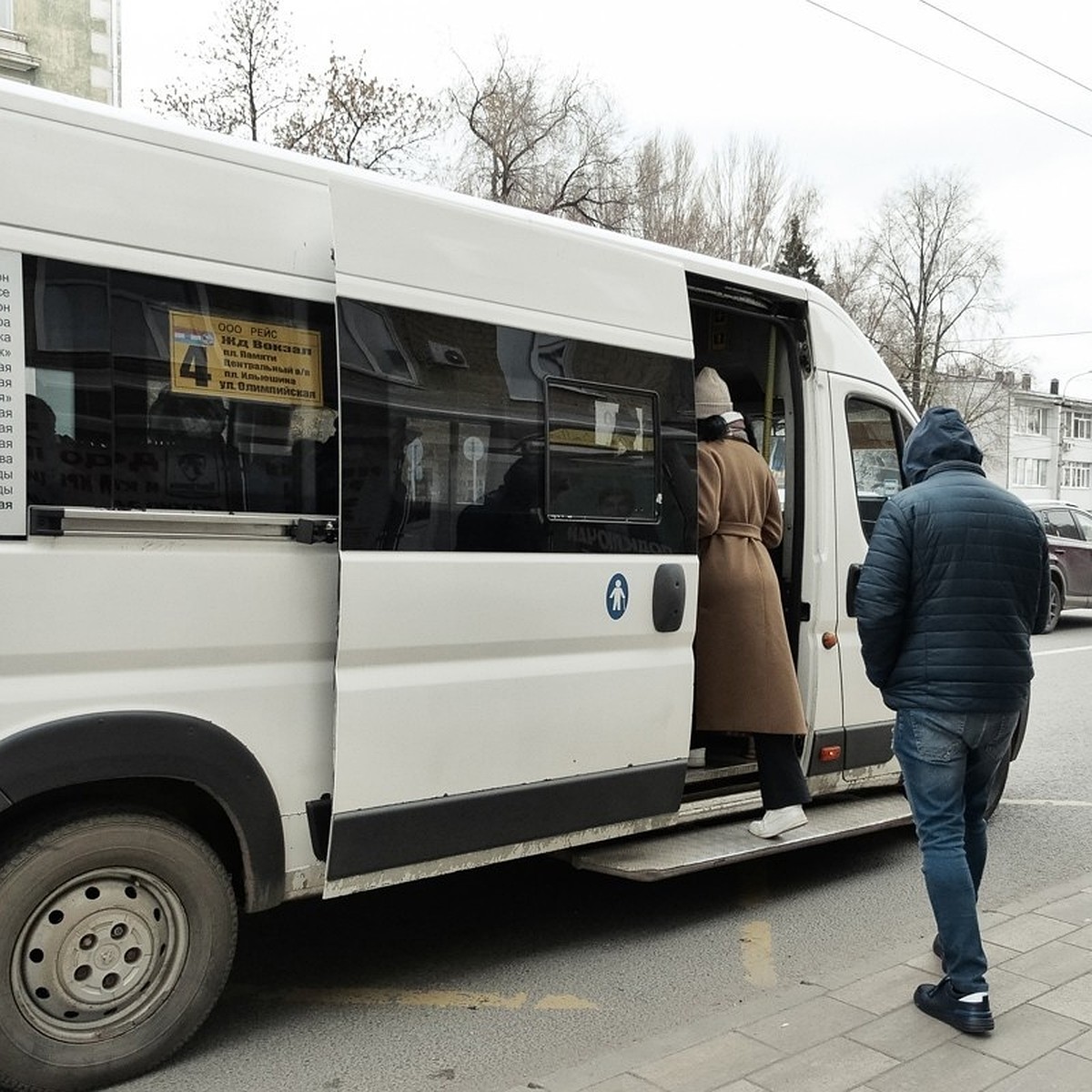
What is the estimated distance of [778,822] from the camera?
488 centimetres

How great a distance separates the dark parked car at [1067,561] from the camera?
52.7 feet

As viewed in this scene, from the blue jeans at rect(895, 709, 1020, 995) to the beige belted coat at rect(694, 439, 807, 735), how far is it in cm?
117

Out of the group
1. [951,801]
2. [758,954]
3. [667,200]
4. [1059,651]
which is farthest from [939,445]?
[667,200]

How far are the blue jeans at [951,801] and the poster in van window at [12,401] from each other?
2.73 metres

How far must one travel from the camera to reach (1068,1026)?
353cm

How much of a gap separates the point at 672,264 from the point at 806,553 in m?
1.54

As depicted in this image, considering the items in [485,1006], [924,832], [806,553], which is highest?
[806,553]

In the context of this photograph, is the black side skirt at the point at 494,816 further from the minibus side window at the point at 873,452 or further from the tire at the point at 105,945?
the minibus side window at the point at 873,452

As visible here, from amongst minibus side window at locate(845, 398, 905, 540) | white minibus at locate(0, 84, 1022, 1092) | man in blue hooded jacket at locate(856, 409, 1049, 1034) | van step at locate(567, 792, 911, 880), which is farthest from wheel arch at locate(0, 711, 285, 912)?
minibus side window at locate(845, 398, 905, 540)

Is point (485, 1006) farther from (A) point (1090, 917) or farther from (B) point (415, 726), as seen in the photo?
(A) point (1090, 917)

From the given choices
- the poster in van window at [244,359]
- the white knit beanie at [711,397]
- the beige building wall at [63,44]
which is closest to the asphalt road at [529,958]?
the poster in van window at [244,359]

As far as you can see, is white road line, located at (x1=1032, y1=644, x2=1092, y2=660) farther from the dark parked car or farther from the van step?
the van step

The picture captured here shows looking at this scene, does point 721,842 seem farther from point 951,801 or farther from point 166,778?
point 166,778

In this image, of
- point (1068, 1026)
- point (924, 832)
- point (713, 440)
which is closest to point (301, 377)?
point (713, 440)
